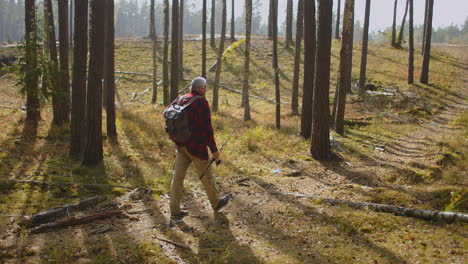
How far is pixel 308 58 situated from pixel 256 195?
6566mm

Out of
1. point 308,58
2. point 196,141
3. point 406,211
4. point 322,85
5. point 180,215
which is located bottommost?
point 180,215

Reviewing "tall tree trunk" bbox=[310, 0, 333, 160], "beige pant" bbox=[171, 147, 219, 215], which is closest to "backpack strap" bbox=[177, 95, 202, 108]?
"beige pant" bbox=[171, 147, 219, 215]

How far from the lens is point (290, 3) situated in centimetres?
3719

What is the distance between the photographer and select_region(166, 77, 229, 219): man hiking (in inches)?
220

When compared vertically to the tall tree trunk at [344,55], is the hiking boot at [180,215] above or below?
below

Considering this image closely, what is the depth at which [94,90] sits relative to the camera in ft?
29.0

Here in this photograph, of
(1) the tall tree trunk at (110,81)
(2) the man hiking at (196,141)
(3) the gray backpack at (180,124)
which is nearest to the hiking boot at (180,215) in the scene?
(2) the man hiking at (196,141)

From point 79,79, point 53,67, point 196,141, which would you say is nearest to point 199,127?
point 196,141

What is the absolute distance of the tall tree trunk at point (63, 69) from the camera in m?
11.2

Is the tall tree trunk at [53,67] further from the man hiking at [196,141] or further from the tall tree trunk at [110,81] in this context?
the man hiking at [196,141]

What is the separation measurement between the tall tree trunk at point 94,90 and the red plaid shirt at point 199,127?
399cm

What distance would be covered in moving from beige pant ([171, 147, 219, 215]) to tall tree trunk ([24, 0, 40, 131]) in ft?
23.8

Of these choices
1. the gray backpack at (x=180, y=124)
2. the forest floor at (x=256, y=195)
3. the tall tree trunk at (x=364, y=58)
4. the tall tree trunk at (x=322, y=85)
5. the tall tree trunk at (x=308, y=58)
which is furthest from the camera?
the tall tree trunk at (x=364, y=58)

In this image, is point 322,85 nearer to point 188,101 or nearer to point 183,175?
point 188,101
